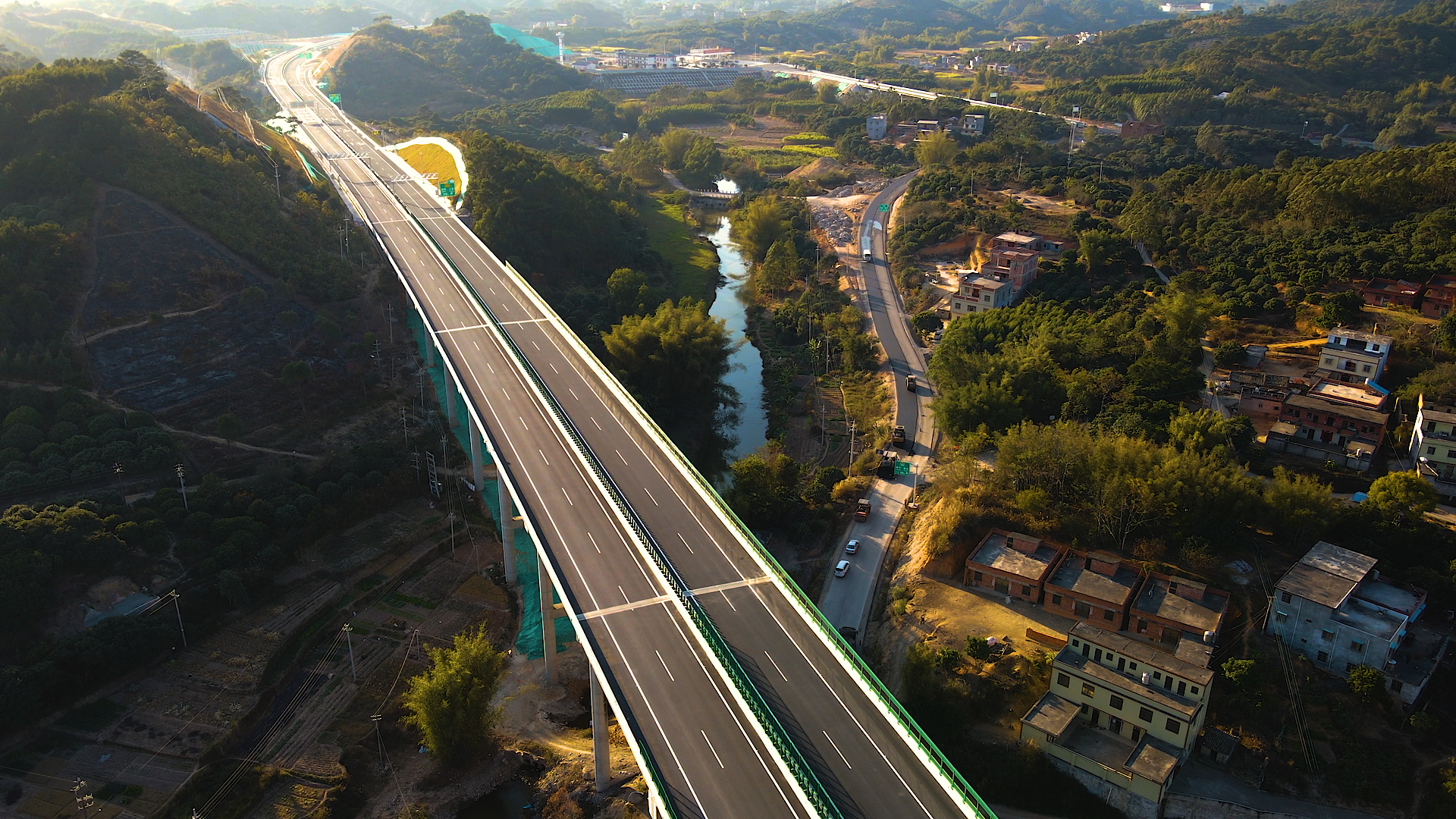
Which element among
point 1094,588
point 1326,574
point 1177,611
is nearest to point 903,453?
point 1094,588

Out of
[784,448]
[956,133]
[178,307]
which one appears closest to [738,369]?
[784,448]

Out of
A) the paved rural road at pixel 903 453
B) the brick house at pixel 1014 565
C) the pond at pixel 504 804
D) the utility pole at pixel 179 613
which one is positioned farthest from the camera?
the paved rural road at pixel 903 453

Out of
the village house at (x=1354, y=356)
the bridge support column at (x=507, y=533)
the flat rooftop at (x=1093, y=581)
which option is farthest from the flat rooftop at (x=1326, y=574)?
the bridge support column at (x=507, y=533)

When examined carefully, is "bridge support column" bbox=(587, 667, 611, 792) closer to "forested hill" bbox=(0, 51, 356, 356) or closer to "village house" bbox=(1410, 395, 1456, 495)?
"village house" bbox=(1410, 395, 1456, 495)

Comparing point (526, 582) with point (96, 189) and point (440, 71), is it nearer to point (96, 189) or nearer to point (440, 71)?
point (96, 189)

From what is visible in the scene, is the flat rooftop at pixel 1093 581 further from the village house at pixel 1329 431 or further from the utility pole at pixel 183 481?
the utility pole at pixel 183 481

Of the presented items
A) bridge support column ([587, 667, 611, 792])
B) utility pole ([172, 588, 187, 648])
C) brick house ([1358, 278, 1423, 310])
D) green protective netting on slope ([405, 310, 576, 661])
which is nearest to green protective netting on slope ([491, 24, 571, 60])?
green protective netting on slope ([405, 310, 576, 661])

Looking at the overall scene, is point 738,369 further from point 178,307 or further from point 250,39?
point 250,39
